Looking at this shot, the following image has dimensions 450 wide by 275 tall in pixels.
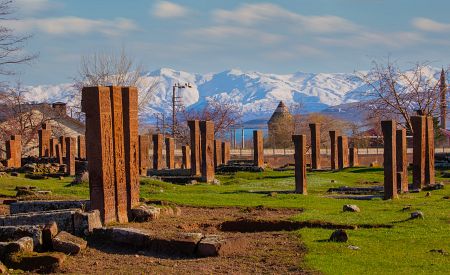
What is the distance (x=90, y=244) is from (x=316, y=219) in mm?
5098

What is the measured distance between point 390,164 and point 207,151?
1185 centimetres

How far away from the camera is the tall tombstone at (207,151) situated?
3281 centimetres

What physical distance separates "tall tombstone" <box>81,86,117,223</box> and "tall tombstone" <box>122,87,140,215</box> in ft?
2.60

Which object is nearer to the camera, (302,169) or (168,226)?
(168,226)

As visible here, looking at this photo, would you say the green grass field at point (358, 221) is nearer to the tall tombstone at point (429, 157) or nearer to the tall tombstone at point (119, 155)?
the tall tombstone at point (429, 157)

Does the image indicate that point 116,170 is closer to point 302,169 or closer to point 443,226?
point 443,226

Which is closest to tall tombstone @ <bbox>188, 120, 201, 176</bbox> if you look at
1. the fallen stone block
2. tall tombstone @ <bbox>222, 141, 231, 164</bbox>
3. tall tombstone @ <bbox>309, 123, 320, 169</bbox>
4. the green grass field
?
the green grass field

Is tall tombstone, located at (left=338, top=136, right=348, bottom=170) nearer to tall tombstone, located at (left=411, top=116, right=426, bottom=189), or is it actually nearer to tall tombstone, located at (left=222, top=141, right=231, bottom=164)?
tall tombstone, located at (left=222, top=141, right=231, bottom=164)

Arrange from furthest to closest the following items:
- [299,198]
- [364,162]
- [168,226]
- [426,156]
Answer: [364,162], [426,156], [299,198], [168,226]

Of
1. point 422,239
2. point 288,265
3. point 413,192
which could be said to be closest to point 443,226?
point 422,239

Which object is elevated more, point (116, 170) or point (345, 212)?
point (116, 170)

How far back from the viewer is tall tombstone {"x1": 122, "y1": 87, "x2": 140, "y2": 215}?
16703 mm

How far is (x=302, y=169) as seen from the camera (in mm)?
25891

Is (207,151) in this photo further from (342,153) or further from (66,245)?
(66,245)
